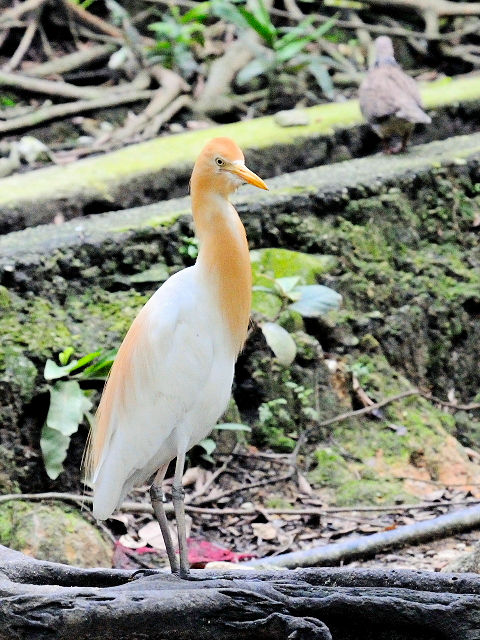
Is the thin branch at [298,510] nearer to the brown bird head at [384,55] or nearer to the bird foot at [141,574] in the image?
the bird foot at [141,574]

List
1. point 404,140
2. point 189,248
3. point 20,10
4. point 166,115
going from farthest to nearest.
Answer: point 20,10 < point 166,115 < point 404,140 < point 189,248

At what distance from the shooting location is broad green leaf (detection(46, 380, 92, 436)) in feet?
17.0

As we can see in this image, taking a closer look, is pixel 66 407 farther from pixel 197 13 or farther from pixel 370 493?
pixel 197 13

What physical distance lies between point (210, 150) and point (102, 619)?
1.53 meters

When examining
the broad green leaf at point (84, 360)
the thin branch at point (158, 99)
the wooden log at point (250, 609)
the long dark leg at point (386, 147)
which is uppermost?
the wooden log at point (250, 609)

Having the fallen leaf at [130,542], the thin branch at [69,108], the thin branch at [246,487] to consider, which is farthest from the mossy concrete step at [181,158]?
the fallen leaf at [130,542]

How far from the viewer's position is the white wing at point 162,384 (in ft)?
12.2

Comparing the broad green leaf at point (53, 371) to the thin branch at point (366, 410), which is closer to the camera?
the broad green leaf at point (53, 371)

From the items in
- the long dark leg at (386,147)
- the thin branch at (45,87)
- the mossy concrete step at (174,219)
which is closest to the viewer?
the mossy concrete step at (174,219)

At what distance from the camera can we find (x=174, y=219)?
21.2 ft

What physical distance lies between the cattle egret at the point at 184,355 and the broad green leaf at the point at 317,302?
7.47ft

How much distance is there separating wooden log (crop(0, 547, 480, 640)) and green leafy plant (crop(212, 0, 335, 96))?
25.0 ft

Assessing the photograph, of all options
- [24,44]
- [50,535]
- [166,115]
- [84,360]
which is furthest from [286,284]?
[24,44]

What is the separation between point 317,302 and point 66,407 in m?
1.63
